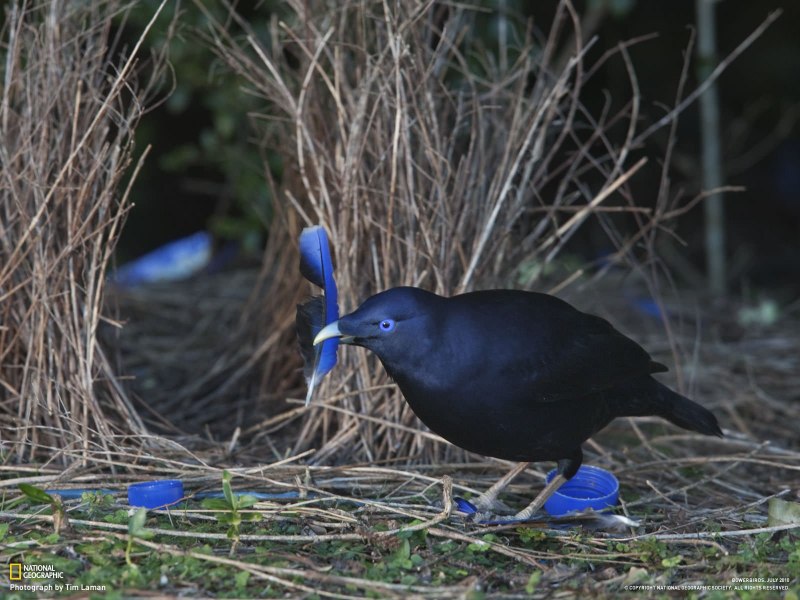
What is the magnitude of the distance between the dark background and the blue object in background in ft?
0.83

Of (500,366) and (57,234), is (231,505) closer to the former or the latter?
(500,366)

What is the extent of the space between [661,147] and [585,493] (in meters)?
3.86

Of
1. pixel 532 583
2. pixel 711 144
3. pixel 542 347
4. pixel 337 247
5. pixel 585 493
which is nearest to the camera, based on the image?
pixel 532 583

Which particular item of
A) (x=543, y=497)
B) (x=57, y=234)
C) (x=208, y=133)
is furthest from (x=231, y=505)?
(x=208, y=133)

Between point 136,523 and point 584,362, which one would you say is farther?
point 584,362

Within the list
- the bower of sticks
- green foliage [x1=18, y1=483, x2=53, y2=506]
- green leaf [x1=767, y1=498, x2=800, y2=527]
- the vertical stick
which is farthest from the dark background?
green foliage [x1=18, y1=483, x2=53, y2=506]

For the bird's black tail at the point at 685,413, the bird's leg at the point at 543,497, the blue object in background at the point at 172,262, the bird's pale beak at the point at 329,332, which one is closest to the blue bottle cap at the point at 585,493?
the bird's leg at the point at 543,497

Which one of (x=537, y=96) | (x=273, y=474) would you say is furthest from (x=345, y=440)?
(x=537, y=96)

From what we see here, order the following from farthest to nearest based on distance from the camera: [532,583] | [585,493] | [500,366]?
1. [585,493]
2. [500,366]
3. [532,583]

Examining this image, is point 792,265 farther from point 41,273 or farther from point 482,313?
point 41,273

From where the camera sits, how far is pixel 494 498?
9.73 feet

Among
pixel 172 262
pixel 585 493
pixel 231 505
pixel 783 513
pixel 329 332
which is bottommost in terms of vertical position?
pixel 172 262

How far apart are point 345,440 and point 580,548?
2.96ft

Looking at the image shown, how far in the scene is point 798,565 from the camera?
95.0 inches
